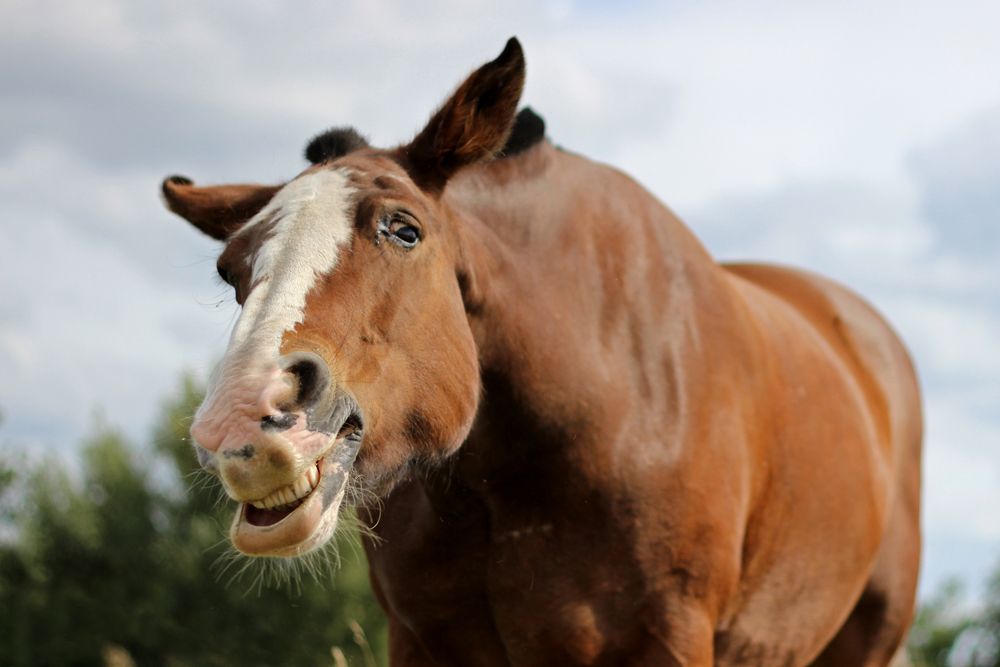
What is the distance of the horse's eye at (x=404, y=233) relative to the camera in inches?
102

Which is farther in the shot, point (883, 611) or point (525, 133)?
point (883, 611)

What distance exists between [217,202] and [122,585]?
34439mm

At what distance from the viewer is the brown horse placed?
2.29m

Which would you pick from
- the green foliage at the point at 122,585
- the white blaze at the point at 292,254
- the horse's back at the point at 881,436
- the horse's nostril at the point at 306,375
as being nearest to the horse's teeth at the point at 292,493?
the horse's nostril at the point at 306,375

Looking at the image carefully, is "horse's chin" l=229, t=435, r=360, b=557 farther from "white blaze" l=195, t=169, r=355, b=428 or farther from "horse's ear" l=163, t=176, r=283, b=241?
"horse's ear" l=163, t=176, r=283, b=241

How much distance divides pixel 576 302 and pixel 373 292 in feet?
3.10

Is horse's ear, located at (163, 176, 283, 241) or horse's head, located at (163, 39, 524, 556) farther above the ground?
horse's ear, located at (163, 176, 283, 241)

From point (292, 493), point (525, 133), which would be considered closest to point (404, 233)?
point (292, 493)

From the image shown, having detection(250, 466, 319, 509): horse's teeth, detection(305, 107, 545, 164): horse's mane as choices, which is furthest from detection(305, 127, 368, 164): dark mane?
detection(250, 466, 319, 509): horse's teeth

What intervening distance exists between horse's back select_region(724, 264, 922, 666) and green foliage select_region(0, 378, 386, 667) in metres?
27.1


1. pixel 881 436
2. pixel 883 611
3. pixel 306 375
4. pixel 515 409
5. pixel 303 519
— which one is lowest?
pixel 883 611

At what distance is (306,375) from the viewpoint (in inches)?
85.4

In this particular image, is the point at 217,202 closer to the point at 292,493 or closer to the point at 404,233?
the point at 404,233

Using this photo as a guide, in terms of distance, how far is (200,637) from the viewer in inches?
1262
